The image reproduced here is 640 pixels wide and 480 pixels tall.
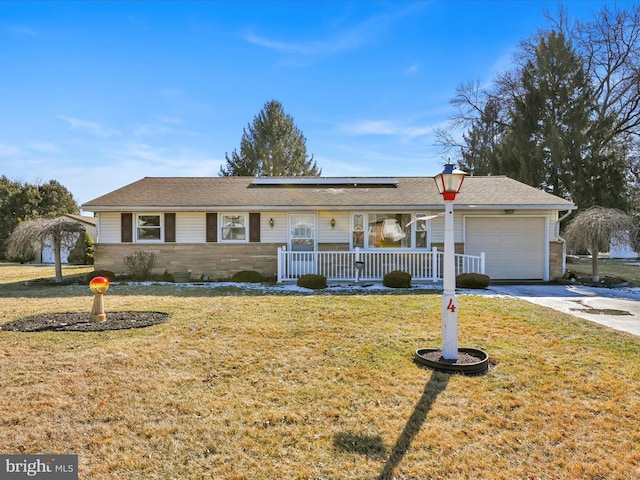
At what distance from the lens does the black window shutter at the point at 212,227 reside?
13.1 m

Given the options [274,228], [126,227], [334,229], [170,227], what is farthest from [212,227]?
[334,229]

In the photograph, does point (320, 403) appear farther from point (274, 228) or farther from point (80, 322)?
point (274, 228)

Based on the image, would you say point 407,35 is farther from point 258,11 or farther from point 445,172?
point 445,172

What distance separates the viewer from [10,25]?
8.59m

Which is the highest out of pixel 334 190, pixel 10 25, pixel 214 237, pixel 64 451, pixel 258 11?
pixel 258 11

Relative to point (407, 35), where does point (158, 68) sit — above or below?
below

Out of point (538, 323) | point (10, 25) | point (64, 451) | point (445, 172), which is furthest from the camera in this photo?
point (10, 25)

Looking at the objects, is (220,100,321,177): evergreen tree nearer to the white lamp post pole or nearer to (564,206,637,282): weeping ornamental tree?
(564,206,637,282): weeping ornamental tree

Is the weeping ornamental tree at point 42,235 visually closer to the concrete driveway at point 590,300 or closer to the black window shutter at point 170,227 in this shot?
the black window shutter at point 170,227

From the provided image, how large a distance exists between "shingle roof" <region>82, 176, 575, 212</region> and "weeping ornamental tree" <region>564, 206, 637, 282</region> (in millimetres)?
780

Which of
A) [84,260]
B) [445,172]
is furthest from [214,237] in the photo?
[84,260]

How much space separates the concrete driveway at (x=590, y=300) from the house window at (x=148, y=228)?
11.0m

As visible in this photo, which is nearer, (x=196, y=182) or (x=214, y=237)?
(x=214, y=237)

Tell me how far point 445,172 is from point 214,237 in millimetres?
10133
